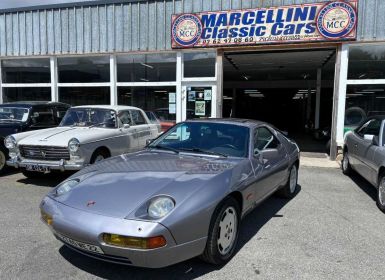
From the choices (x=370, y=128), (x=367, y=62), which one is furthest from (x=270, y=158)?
(x=367, y=62)

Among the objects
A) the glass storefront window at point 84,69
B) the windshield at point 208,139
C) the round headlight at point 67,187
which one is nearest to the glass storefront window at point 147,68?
the glass storefront window at point 84,69

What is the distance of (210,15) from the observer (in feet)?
34.0

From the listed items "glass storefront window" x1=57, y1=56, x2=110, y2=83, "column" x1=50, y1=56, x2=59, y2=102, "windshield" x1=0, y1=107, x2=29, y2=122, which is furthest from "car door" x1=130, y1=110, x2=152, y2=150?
"column" x1=50, y1=56, x2=59, y2=102

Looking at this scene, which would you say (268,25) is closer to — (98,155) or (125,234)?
(98,155)

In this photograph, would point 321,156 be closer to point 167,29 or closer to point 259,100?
point 167,29

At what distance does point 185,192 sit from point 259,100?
32092 millimetres

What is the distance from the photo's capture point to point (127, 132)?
7762 millimetres

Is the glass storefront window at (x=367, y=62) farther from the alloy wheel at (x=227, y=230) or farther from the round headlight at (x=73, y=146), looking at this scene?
the alloy wheel at (x=227, y=230)

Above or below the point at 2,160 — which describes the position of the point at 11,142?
above

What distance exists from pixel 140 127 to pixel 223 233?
5.34 m

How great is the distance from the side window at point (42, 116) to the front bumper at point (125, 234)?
5962 millimetres

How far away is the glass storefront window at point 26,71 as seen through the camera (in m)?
13.0

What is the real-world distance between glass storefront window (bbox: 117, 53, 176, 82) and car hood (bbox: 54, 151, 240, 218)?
762 centimetres

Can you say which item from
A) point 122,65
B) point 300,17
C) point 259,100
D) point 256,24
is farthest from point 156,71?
point 259,100
